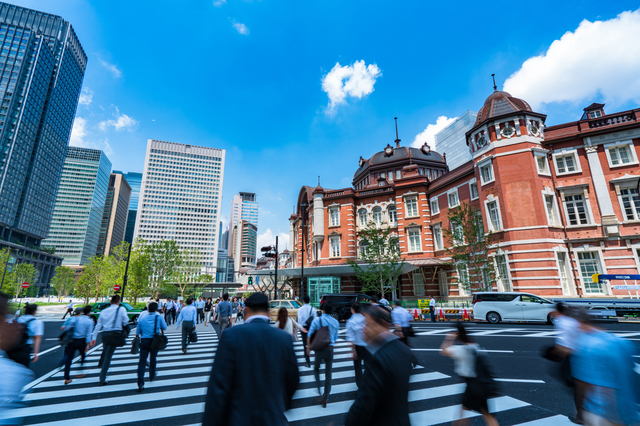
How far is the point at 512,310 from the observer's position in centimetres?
1667

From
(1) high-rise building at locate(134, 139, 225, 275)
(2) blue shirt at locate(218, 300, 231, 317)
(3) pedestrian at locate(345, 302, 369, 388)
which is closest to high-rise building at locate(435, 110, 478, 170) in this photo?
(2) blue shirt at locate(218, 300, 231, 317)

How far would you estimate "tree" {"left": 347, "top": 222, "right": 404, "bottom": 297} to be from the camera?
2594 centimetres

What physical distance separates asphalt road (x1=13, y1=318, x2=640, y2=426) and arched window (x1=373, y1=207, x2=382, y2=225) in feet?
72.4

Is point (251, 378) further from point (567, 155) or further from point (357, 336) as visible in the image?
point (567, 155)

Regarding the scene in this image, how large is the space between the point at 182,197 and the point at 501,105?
127 metres

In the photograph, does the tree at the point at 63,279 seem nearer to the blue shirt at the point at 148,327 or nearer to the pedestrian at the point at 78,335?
the pedestrian at the point at 78,335

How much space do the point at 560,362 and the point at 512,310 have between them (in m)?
15.5

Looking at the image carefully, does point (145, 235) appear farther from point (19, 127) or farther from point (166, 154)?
point (19, 127)

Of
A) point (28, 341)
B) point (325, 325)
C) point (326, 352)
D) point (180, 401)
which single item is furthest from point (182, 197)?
point (326, 352)

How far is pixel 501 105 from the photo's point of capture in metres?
23.3

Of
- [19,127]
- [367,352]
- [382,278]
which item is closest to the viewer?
[367,352]

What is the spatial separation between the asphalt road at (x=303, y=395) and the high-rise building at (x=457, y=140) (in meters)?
→ 82.0

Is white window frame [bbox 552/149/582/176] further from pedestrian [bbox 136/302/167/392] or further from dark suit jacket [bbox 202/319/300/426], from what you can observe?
dark suit jacket [bbox 202/319/300/426]

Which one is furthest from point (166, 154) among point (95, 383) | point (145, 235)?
point (95, 383)
